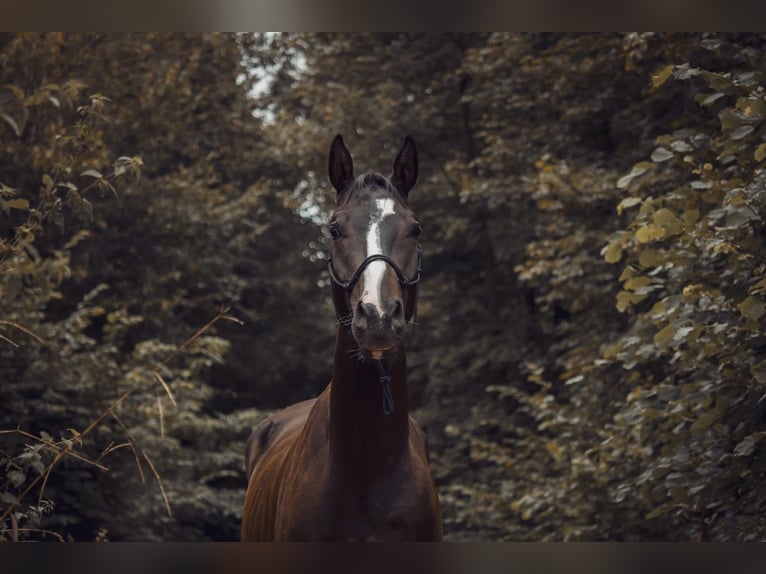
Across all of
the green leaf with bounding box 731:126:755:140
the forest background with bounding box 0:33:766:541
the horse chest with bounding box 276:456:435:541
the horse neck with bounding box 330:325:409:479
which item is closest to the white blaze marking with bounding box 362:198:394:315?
the horse neck with bounding box 330:325:409:479

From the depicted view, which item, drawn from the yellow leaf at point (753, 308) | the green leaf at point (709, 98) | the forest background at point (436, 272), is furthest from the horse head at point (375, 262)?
the yellow leaf at point (753, 308)

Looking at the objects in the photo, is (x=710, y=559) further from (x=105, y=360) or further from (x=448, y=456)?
(x=448, y=456)

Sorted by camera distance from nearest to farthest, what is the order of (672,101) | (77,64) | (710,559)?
(710,559), (672,101), (77,64)

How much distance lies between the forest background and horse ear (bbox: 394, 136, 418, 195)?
1194 millimetres

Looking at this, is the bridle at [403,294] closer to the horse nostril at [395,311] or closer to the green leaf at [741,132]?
the horse nostril at [395,311]

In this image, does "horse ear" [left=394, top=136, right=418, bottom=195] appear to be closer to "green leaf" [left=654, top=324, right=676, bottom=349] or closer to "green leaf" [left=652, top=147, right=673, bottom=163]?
"green leaf" [left=652, top=147, right=673, bottom=163]

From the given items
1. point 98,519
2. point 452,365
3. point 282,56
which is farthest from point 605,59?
point 282,56

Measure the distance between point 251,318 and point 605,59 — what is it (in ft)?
30.4

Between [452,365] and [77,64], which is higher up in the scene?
[77,64]

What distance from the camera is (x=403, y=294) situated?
3561 millimetres

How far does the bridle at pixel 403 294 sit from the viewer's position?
139 inches

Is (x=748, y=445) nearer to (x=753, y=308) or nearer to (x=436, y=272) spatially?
(x=753, y=308)

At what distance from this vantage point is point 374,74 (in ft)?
54.3

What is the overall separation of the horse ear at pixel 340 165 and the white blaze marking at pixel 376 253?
1.25 ft
